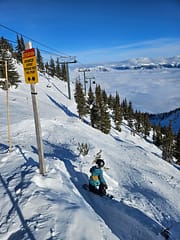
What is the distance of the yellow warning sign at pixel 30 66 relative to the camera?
596cm

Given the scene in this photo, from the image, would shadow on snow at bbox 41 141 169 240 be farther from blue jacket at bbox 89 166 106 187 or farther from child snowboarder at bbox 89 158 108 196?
blue jacket at bbox 89 166 106 187

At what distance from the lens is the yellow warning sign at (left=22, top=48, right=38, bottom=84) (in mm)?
5961

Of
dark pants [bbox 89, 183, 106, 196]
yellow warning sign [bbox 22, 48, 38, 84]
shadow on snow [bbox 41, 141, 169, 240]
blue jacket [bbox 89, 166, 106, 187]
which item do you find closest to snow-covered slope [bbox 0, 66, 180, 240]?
shadow on snow [bbox 41, 141, 169, 240]

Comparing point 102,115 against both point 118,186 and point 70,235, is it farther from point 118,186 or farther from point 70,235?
point 70,235

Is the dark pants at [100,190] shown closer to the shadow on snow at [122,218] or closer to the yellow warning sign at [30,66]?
the shadow on snow at [122,218]

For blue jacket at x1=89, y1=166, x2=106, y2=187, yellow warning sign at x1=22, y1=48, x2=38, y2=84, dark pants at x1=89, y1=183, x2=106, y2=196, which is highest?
yellow warning sign at x1=22, y1=48, x2=38, y2=84

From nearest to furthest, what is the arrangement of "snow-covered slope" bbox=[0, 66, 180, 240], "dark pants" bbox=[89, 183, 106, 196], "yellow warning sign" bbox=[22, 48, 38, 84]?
"snow-covered slope" bbox=[0, 66, 180, 240] → "yellow warning sign" bbox=[22, 48, 38, 84] → "dark pants" bbox=[89, 183, 106, 196]

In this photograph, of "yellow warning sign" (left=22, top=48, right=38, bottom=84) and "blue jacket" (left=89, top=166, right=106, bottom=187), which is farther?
"blue jacket" (left=89, top=166, right=106, bottom=187)

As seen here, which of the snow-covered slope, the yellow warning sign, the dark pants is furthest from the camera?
the dark pants

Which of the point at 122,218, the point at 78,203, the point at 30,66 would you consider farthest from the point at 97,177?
the point at 30,66

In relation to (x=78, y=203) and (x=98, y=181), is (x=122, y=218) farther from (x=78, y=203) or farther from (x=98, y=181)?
(x=78, y=203)

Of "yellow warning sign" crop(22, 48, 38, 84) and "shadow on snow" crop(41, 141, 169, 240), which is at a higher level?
"yellow warning sign" crop(22, 48, 38, 84)

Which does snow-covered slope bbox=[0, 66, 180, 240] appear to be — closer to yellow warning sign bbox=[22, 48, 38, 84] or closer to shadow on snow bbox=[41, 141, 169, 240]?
shadow on snow bbox=[41, 141, 169, 240]

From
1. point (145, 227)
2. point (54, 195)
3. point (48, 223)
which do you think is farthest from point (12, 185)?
point (145, 227)
